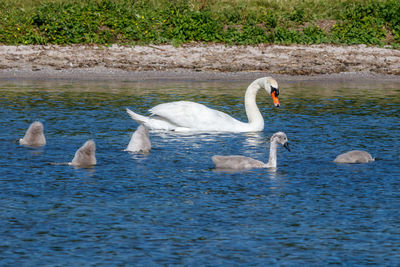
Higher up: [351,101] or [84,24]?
[84,24]

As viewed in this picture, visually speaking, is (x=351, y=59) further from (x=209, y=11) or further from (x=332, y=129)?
(x=332, y=129)

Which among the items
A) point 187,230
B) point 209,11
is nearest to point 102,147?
point 187,230

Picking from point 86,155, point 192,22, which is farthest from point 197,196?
point 192,22

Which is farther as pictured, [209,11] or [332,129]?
[209,11]

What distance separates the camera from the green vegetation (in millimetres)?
29594

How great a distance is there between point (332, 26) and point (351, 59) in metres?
2.91

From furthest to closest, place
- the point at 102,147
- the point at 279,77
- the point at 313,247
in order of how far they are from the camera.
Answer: the point at 279,77
the point at 102,147
the point at 313,247

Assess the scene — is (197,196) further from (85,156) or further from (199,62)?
(199,62)

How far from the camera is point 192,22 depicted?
30516 millimetres

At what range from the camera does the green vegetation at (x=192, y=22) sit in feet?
97.1

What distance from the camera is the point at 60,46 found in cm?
2902

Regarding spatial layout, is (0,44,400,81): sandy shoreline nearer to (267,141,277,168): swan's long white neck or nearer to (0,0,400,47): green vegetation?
(0,0,400,47): green vegetation

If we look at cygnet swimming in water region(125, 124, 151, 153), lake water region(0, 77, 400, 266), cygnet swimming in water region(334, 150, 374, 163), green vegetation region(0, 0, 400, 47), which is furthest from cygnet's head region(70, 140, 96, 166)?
green vegetation region(0, 0, 400, 47)

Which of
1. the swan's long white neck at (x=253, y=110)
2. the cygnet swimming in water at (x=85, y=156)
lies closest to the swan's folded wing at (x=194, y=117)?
the swan's long white neck at (x=253, y=110)
